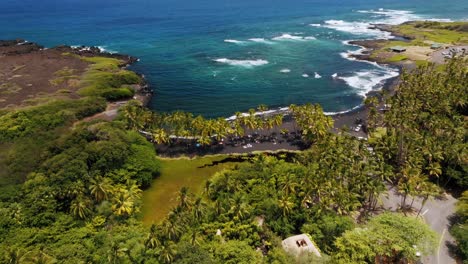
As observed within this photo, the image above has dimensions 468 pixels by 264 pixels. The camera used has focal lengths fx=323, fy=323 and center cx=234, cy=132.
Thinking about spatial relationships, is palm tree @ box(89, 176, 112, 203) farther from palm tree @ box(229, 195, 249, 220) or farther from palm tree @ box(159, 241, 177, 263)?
palm tree @ box(229, 195, 249, 220)

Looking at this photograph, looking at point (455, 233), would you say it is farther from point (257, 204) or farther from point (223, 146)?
point (223, 146)

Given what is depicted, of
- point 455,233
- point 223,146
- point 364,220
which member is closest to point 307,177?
point 364,220

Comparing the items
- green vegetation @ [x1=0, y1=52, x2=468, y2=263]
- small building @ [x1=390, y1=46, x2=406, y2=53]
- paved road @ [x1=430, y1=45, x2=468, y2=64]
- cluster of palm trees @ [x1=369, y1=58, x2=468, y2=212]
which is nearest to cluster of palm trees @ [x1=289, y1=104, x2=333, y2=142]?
green vegetation @ [x1=0, y1=52, x2=468, y2=263]

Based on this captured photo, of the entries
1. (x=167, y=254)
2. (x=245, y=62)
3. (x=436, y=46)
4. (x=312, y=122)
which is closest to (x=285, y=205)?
(x=167, y=254)

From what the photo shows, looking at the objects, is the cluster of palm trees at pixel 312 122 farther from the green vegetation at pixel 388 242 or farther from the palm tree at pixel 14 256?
the palm tree at pixel 14 256

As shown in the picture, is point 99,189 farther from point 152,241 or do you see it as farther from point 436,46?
point 436,46

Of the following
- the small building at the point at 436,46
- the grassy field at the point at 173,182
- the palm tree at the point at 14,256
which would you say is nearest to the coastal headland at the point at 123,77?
the small building at the point at 436,46
